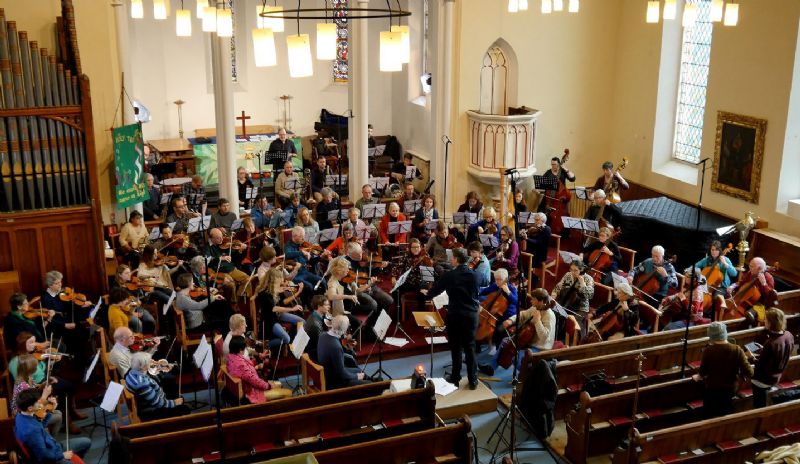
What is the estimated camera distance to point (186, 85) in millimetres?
20188

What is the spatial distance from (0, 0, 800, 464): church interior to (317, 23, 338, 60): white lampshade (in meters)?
0.03

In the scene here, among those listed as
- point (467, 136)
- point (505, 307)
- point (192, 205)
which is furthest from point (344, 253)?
point (467, 136)

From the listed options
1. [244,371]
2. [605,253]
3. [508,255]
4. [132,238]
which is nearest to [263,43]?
[244,371]

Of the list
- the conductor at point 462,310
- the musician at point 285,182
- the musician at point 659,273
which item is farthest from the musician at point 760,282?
the musician at point 285,182

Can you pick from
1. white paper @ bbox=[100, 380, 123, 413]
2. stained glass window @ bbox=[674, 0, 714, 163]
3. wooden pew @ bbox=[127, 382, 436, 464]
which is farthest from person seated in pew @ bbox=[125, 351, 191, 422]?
stained glass window @ bbox=[674, 0, 714, 163]

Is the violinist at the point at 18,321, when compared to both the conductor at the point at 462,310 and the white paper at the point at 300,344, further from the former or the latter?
the conductor at the point at 462,310

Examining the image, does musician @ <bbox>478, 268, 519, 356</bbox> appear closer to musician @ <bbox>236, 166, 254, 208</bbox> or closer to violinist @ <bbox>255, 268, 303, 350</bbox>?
violinist @ <bbox>255, 268, 303, 350</bbox>

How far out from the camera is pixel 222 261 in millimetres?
12117

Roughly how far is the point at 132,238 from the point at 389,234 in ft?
12.6

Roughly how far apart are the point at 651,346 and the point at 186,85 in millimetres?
13512

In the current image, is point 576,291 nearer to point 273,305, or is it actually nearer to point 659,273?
point 659,273

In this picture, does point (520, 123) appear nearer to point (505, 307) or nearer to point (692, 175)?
point (692, 175)

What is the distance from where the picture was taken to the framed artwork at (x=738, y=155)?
13.9 m

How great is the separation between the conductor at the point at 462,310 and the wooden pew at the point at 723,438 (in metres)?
2.58
